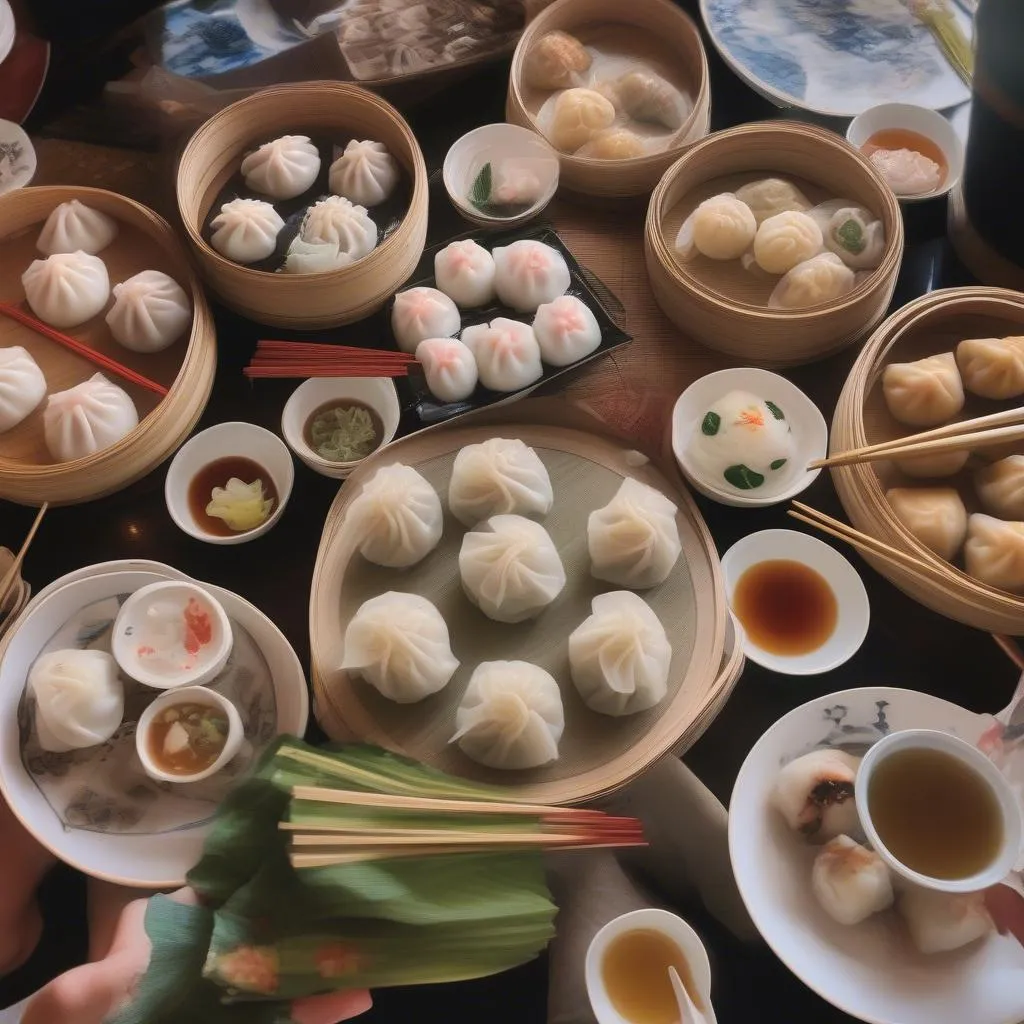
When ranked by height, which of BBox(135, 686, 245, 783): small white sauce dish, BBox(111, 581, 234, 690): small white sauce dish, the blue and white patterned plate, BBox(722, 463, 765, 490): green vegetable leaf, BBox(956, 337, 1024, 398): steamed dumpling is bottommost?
BBox(135, 686, 245, 783): small white sauce dish

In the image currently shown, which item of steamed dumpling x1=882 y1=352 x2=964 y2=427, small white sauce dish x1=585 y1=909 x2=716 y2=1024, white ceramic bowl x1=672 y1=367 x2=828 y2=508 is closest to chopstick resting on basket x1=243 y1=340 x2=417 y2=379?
white ceramic bowl x1=672 y1=367 x2=828 y2=508

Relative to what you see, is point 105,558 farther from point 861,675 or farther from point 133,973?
point 861,675

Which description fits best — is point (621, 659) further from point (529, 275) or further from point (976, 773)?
point (529, 275)

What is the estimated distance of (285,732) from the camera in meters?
1.64

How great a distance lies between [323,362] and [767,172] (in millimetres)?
1281

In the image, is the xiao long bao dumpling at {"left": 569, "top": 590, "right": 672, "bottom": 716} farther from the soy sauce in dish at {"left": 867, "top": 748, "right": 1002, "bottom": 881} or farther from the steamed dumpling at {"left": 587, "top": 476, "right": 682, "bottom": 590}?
the soy sauce in dish at {"left": 867, "top": 748, "right": 1002, "bottom": 881}

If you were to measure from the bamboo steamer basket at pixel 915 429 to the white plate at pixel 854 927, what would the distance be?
0.22m

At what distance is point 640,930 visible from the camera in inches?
57.6

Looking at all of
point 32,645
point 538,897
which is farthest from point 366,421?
point 538,897

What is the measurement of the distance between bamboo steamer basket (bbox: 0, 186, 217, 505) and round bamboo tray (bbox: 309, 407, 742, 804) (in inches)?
17.1

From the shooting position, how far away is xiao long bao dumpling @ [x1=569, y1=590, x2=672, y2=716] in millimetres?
1616

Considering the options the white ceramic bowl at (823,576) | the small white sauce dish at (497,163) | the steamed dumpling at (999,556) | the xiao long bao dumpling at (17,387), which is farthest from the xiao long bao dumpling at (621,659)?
the xiao long bao dumpling at (17,387)

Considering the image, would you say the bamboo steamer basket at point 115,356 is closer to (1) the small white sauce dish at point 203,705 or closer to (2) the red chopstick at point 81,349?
(2) the red chopstick at point 81,349

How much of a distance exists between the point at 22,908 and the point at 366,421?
3.96ft
